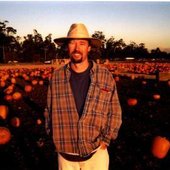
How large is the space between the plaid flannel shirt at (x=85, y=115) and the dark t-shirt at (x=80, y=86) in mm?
54

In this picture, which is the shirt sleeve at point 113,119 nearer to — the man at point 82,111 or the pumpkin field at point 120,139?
the man at point 82,111

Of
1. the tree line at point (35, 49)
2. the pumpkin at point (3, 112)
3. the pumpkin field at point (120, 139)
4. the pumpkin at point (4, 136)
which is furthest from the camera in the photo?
the tree line at point (35, 49)

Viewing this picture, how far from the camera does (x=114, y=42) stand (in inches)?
5084

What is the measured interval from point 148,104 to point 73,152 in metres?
8.76

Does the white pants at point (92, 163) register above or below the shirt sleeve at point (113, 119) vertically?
below

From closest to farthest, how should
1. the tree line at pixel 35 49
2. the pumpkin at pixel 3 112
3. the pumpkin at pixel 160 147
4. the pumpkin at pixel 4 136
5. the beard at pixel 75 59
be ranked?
the beard at pixel 75 59
the pumpkin at pixel 160 147
the pumpkin at pixel 4 136
the pumpkin at pixel 3 112
the tree line at pixel 35 49

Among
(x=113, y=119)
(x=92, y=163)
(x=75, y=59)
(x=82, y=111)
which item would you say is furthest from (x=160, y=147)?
(x=75, y=59)

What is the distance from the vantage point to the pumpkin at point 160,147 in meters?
6.97

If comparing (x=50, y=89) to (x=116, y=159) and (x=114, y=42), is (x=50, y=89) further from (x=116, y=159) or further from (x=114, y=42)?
(x=114, y=42)

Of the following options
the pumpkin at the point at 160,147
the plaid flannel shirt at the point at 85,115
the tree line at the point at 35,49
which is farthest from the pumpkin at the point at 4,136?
the tree line at the point at 35,49

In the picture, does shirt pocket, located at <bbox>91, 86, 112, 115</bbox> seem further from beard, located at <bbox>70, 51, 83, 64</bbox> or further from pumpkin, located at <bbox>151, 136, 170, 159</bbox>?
pumpkin, located at <bbox>151, 136, 170, 159</bbox>

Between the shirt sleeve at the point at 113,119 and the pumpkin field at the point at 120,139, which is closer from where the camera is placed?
the shirt sleeve at the point at 113,119

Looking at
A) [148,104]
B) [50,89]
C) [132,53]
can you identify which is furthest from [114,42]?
[50,89]

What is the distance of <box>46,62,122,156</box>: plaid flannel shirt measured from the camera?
393 centimetres
